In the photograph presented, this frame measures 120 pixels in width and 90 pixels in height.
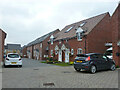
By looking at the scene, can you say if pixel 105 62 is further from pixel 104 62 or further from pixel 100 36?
pixel 100 36

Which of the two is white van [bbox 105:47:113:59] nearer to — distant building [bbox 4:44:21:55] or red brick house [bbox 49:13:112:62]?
red brick house [bbox 49:13:112:62]

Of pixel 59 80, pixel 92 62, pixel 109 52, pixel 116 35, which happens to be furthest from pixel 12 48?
pixel 59 80

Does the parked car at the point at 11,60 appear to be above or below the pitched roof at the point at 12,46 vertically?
below

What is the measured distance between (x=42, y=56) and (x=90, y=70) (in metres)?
24.7

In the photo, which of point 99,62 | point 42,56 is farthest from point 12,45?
point 99,62

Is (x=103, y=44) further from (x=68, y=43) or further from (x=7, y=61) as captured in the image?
(x=7, y=61)

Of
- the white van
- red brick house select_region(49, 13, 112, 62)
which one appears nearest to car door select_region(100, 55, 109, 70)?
the white van

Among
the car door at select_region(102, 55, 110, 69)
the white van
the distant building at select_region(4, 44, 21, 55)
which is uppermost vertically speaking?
the distant building at select_region(4, 44, 21, 55)

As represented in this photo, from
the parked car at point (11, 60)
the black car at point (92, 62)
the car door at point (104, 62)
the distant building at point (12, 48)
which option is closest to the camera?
the black car at point (92, 62)

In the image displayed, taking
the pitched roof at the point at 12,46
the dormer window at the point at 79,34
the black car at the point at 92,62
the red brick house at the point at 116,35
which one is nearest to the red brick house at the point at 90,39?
the dormer window at the point at 79,34

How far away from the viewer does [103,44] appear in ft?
68.5

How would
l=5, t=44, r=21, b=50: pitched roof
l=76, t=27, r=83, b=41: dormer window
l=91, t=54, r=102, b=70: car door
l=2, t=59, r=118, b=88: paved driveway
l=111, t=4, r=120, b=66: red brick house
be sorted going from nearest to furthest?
l=2, t=59, r=118, b=88: paved driveway, l=91, t=54, r=102, b=70: car door, l=111, t=4, r=120, b=66: red brick house, l=76, t=27, r=83, b=41: dormer window, l=5, t=44, r=21, b=50: pitched roof

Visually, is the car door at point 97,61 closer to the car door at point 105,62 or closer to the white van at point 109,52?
the car door at point 105,62

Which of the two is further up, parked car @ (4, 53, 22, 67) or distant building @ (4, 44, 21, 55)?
distant building @ (4, 44, 21, 55)
